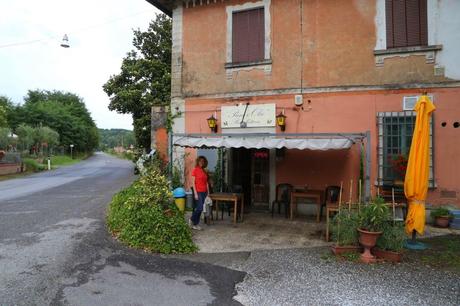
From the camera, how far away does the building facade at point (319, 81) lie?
8133mm

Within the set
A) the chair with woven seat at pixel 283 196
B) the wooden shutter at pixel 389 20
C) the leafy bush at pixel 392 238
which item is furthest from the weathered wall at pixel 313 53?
the leafy bush at pixel 392 238

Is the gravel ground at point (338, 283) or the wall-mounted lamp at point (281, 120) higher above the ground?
the wall-mounted lamp at point (281, 120)

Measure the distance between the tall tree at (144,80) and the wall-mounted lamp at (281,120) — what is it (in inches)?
397

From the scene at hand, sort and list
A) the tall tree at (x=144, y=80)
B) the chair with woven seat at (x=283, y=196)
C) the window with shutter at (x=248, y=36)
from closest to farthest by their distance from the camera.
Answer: the chair with woven seat at (x=283, y=196), the window with shutter at (x=248, y=36), the tall tree at (x=144, y=80)

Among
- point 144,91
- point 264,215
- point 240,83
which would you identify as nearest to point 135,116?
point 144,91

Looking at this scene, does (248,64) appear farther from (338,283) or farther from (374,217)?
(338,283)

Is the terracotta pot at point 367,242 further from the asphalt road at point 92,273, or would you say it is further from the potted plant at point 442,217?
the potted plant at point 442,217

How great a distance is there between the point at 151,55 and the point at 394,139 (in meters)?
16.4

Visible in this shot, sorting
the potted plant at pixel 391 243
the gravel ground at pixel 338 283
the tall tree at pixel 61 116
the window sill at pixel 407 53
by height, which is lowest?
the gravel ground at pixel 338 283

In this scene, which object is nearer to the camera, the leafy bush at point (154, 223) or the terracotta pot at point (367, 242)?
the terracotta pot at point (367, 242)

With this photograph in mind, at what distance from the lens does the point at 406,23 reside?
847 centimetres

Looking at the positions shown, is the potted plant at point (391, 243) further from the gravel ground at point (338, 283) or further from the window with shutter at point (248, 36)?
the window with shutter at point (248, 36)

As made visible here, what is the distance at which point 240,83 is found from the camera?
9.86m

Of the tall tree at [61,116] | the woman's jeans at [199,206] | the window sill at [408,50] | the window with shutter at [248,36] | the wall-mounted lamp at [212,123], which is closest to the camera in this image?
the woman's jeans at [199,206]
